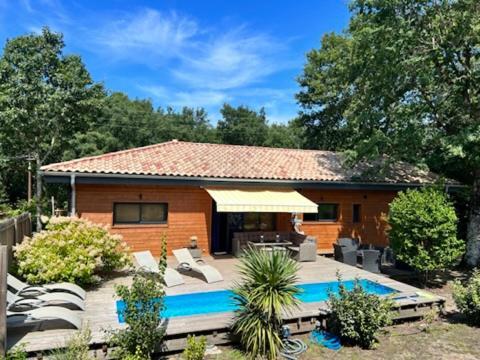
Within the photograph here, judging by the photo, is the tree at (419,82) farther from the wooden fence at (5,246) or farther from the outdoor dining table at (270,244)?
the wooden fence at (5,246)

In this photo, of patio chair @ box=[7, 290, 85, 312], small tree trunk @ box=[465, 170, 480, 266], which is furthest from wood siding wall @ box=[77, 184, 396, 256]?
patio chair @ box=[7, 290, 85, 312]

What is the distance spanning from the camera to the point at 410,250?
57.0ft

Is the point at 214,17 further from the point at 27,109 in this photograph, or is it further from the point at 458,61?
the point at 27,109

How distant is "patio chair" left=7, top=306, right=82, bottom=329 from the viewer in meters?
9.43

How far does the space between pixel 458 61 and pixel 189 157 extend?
17.2 m

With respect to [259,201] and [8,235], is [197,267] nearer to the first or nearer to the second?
[259,201]

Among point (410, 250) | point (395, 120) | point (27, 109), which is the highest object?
point (27, 109)

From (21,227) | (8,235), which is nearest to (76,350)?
(8,235)

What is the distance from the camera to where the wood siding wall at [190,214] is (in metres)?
19.4

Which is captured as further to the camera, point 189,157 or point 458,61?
point 189,157

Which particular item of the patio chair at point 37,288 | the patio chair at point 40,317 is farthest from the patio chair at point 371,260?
the patio chair at point 40,317

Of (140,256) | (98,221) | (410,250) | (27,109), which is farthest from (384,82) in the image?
(27,109)

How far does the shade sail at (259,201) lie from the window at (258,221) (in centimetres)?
240

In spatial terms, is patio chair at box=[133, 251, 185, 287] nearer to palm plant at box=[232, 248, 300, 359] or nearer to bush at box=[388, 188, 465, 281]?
palm plant at box=[232, 248, 300, 359]
